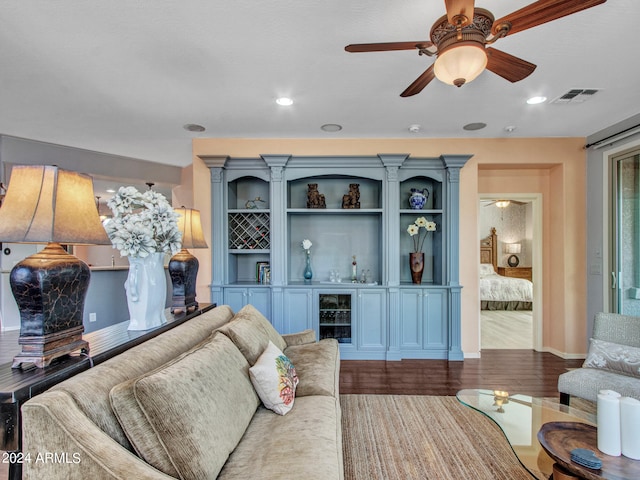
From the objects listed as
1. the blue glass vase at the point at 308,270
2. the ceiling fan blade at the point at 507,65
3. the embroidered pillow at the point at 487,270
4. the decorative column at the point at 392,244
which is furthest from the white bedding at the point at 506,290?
the ceiling fan blade at the point at 507,65

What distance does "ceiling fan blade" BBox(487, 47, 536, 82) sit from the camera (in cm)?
173

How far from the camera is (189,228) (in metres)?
2.59

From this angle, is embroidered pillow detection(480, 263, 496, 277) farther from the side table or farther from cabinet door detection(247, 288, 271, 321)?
the side table

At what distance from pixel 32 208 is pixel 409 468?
7.50 ft

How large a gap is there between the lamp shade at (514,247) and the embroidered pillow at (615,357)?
20.9 feet

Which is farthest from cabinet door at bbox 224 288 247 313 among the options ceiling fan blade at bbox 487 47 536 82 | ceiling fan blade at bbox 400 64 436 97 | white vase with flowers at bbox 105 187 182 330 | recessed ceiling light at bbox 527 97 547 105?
recessed ceiling light at bbox 527 97 547 105

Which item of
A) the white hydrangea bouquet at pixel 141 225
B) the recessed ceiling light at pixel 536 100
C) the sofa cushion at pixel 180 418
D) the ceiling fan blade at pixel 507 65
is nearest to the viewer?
the sofa cushion at pixel 180 418

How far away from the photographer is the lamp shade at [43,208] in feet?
4.01

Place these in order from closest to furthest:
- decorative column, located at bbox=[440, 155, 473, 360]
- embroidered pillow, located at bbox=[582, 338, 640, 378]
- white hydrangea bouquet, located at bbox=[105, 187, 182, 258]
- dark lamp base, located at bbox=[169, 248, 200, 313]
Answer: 1. white hydrangea bouquet, located at bbox=[105, 187, 182, 258]
2. embroidered pillow, located at bbox=[582, 338, 640, 378]
3. dark lamp base, located at bbox=[169, 248, 200, 313]
4. decorative column, located at bbox=[440, 155, 473, 360]

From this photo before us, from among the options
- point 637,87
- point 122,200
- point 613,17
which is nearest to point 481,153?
point 637,87

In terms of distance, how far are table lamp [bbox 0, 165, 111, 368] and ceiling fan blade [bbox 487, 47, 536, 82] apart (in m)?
2.05

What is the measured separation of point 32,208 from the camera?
1249mm

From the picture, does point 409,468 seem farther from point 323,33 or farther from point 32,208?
point 323,33

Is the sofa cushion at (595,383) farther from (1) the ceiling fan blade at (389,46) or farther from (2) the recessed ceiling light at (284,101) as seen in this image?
(2) the recessed ceiling light at (284,101)
